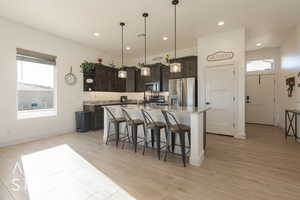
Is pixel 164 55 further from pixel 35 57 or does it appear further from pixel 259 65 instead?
pixel 35 57

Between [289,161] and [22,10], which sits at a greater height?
[22,10]

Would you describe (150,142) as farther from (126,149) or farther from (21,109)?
(21,109)

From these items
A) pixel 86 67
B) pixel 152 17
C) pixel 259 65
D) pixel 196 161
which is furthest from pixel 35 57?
pixel 259 65

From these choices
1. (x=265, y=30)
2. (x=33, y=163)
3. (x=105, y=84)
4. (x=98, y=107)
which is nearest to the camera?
(x=33, y=163)

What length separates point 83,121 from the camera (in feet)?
16.4

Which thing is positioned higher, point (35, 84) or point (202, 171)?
point (35, 84)

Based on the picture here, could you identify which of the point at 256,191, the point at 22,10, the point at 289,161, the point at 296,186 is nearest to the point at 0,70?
the point at 22,10

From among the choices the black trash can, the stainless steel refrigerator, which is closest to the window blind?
the black trash can

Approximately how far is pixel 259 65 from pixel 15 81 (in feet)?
28.2

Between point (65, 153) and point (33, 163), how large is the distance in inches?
22.5

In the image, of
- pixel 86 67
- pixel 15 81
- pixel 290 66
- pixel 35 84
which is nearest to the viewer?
pixel 15 81

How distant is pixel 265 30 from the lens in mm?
4328

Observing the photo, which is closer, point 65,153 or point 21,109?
point 65,153

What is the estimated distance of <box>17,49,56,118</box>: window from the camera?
411 centimetres
